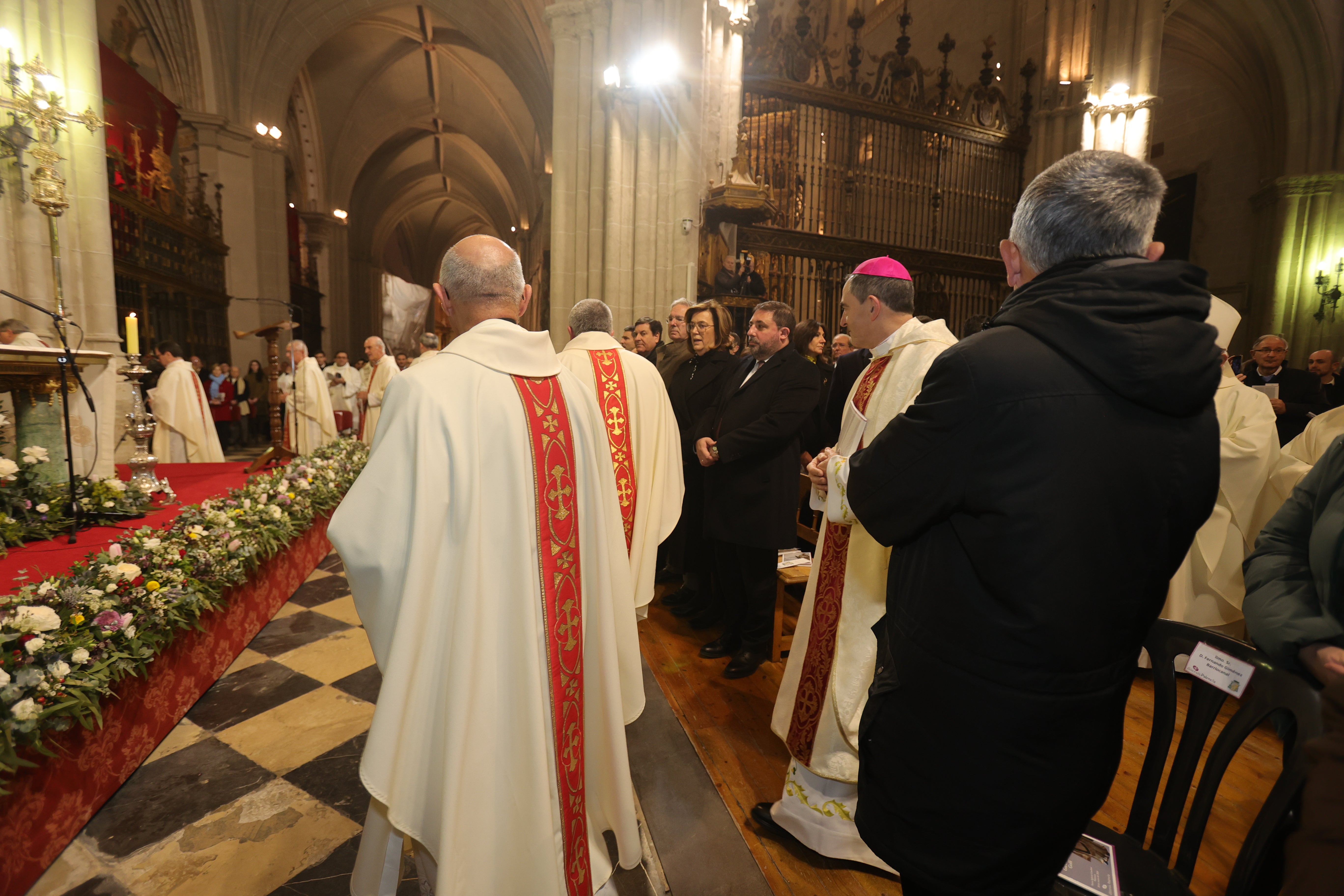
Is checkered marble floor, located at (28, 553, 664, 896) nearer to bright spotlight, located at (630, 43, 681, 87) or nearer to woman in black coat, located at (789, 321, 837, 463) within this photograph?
woman in black coat, located at (789, 321, 837, 463)

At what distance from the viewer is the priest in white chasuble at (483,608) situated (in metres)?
1.50

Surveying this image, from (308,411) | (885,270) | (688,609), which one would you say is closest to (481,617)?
(885,270)

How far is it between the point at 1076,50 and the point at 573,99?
841 cm

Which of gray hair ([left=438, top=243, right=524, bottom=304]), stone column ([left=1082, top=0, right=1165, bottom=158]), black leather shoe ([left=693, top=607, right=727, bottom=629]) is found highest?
stone column ([left=1082, top=0, right=1165, bottom=158])

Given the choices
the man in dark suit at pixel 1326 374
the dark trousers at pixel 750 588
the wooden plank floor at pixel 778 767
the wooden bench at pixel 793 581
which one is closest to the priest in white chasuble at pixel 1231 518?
the wooden plank floor at pixel 778 767

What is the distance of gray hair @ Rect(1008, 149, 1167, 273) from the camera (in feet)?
3.51

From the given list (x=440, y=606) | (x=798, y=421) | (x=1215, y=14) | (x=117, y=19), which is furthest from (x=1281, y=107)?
(x=117, y=19)

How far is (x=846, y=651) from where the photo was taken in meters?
2.05

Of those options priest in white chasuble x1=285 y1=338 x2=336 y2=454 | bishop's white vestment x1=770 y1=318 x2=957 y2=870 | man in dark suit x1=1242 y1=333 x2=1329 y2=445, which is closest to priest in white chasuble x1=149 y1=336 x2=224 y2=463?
priest in white chasuble x1=285 y1=338 x2=336 y2=454

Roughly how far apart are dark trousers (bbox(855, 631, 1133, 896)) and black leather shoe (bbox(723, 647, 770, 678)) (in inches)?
78.6

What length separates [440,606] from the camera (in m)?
1.56

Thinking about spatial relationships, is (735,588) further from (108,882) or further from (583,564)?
(108,882)

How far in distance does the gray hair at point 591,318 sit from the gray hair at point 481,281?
1726 millimetres

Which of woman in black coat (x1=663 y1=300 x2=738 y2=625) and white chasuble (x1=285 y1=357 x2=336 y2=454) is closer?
woman in black coat (x1=663 y1=300 x2=738 y2=625)
